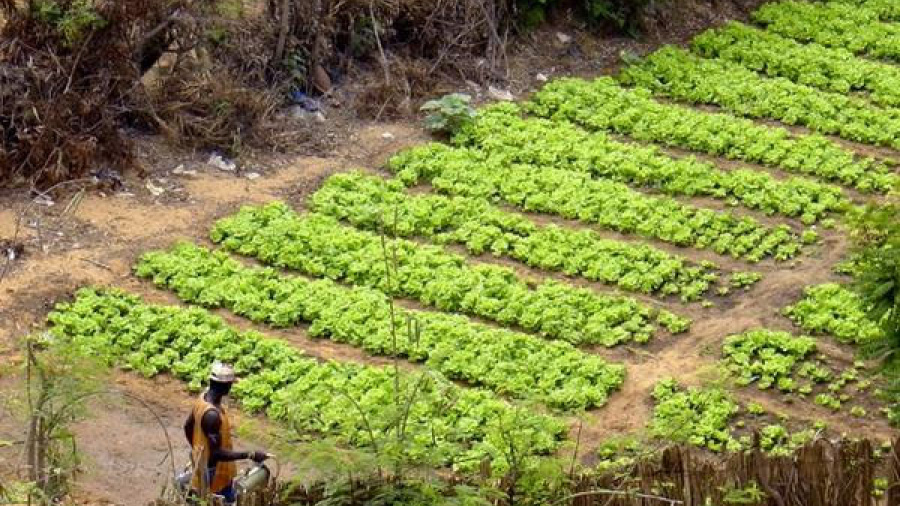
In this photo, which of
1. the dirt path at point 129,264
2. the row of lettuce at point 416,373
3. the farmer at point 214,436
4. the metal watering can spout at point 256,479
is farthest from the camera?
the row of lettuce at point 416,373

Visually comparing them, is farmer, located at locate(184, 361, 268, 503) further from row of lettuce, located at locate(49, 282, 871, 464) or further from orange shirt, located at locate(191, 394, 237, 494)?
row of lettuce, located at locate(49, 282, 871, 464)

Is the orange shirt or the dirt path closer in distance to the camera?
the orange shirt

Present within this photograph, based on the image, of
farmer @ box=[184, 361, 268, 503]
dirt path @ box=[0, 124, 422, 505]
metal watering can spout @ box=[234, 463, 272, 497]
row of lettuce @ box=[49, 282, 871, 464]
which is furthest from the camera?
row of lettuce @ box=[49, 282, 871, 464]

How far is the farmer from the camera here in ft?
40.6

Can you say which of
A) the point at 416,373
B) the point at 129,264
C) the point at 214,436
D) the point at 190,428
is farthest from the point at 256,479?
the point at 129,264

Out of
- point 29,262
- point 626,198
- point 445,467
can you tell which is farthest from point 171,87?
point 445,467

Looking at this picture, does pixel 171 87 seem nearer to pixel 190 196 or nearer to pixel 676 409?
pixel 190 196

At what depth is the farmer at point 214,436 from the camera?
40.6 ft

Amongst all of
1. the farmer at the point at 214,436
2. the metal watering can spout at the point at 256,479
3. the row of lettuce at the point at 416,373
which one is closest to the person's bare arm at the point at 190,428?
the farmer at the point at 214,436

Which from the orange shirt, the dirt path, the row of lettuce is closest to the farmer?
the orange shirt

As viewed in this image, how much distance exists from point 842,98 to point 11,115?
27.9ft

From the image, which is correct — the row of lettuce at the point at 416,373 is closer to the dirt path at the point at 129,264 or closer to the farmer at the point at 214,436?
the dirt path at the point at 129,264

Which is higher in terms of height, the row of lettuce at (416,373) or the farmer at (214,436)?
the farmer at (214,436)

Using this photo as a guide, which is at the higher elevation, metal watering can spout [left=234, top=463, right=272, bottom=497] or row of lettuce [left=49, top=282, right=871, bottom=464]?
metal watering can spout [left=234, top=463, right=272, bottom=497]
